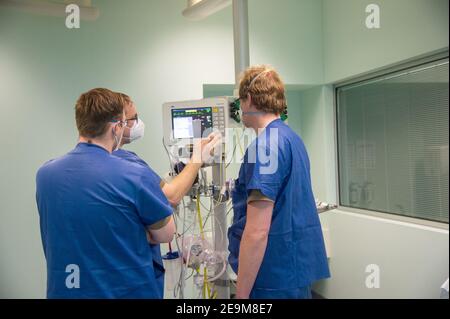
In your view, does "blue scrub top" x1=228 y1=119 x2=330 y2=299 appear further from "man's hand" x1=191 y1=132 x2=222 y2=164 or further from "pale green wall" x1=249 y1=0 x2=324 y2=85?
"pale green wall" x1=249 y1=0 x2=324 y2=85

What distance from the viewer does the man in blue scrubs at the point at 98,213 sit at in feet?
3.83

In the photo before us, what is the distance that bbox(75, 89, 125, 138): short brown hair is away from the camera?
1.22 m

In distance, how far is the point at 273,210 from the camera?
133 cm

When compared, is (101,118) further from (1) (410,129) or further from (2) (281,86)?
(1) (410,129)

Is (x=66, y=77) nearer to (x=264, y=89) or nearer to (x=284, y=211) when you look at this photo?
(x=264, y=89)

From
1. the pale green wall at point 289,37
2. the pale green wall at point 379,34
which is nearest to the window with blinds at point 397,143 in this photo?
the pale green wall at point 379,34

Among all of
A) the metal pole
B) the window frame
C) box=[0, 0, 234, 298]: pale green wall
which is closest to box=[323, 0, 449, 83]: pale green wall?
the window frame

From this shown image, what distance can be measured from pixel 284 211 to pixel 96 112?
690 millimetres

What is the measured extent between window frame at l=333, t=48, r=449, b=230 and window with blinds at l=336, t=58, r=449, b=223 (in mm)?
17

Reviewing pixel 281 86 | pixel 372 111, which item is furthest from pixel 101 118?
pixel 372 111

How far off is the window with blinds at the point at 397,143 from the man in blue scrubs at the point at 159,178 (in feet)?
4.63

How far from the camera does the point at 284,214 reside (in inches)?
51.6

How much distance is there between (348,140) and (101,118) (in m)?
2.34

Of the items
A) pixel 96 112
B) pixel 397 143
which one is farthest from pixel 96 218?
pixel 397 143
